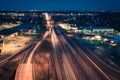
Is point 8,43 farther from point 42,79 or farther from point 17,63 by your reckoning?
point 42,79

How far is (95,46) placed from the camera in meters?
90.6

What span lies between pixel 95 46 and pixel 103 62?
82.3 feet

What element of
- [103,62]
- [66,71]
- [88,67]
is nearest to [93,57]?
[103,62]

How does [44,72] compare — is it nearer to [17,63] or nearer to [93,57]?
[17,63]

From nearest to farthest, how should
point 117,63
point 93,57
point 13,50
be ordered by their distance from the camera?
point 117,63 < point 93,57 < point 13,50

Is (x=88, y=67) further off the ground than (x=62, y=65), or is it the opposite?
(x=62, y=65)

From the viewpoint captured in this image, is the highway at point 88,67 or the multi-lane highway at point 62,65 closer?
the multi-lane highway at point 62,65

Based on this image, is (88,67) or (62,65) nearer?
(88,67)

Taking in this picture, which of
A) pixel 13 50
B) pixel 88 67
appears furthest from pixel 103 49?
pixel 13 50

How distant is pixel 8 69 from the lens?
57125 millimetres

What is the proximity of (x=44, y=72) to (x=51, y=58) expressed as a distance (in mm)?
14365

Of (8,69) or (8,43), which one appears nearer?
(8,69)

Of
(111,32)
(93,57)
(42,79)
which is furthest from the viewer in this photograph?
(111,32)

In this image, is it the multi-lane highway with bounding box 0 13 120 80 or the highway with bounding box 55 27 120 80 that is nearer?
the multi-lane highway with bounding box 0 13 120 80
